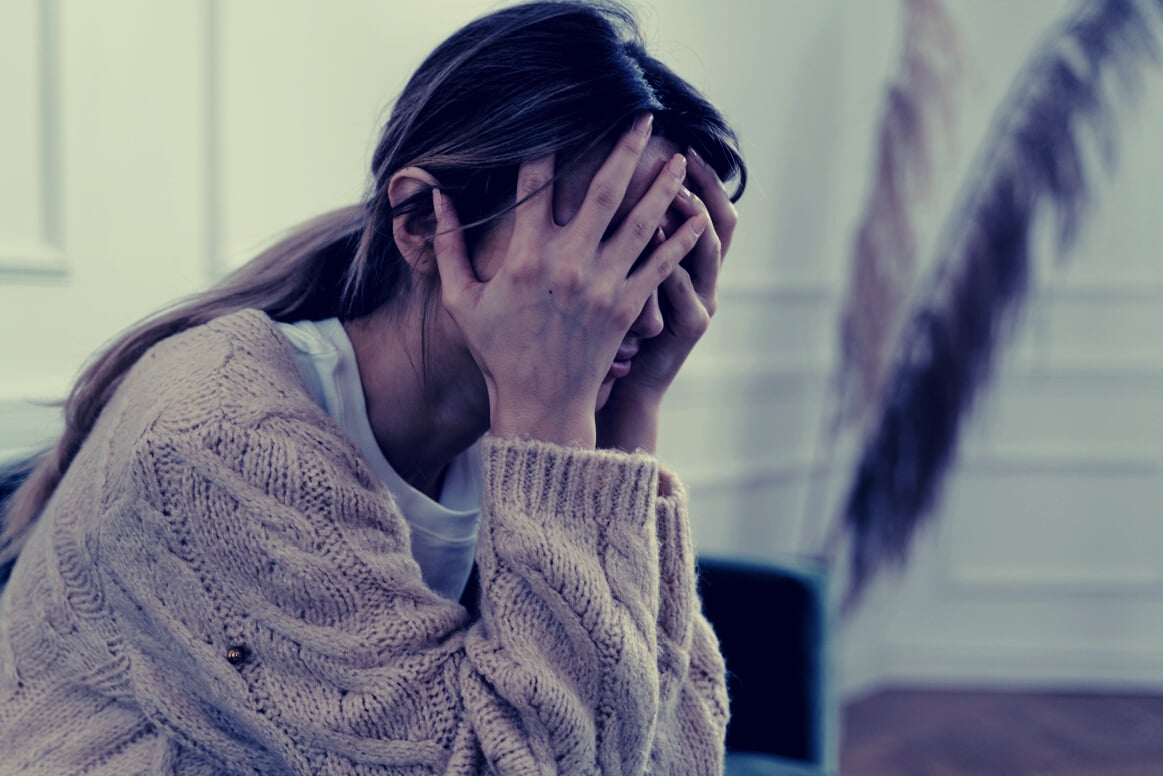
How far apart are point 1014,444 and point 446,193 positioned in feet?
8.28

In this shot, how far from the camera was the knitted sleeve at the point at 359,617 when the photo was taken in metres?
0.83

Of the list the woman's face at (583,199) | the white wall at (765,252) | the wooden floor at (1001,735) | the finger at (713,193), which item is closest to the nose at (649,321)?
the woman's face at (583,199)

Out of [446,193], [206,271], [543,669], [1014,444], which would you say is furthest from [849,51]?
[543,669]

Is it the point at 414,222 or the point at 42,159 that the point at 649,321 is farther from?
the point at 42,159

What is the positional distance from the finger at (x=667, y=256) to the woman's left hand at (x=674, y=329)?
4cm

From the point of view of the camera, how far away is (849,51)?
2.80 m

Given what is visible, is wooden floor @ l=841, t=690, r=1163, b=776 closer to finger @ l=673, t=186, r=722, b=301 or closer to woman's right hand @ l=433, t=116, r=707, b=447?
finger @ l=673, t=186, r=722, b=301

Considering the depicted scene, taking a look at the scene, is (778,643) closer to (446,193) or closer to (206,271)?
(446,193)

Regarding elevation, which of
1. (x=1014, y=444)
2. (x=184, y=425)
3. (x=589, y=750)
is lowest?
(x=1014, y=444)

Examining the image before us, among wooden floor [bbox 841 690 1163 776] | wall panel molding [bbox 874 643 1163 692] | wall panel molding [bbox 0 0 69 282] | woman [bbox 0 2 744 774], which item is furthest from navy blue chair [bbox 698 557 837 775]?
wall panel molding [bbox 874 643 1163 692]

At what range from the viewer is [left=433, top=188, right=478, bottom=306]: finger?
37.1 inches

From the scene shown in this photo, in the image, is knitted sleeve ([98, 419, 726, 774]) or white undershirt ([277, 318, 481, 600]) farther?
white undershirt ([277, 318, 481, 600])

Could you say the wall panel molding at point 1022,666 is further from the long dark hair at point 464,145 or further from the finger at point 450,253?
the finger at point 450,253

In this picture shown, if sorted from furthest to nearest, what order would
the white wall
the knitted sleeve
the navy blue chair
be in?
the white wall → the navy blue chair → the knitted sleeve
